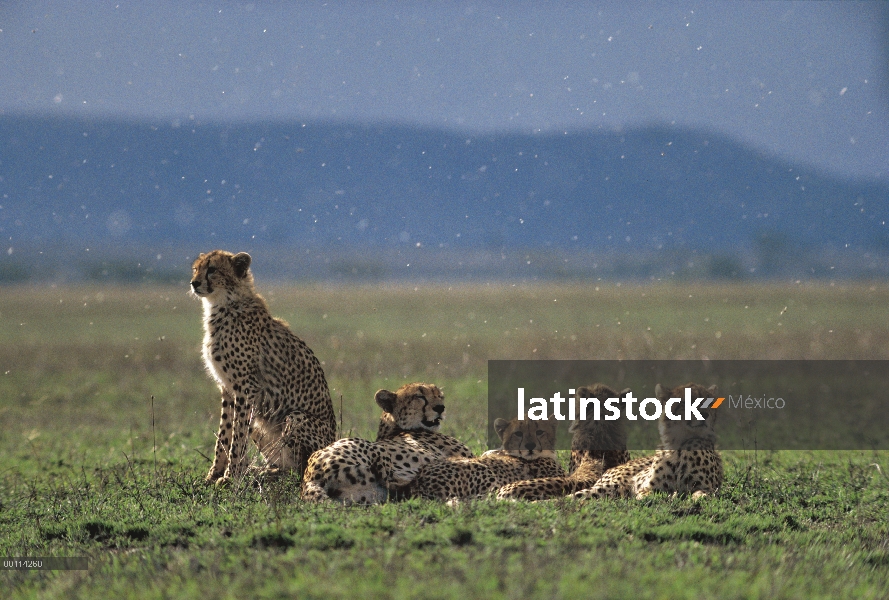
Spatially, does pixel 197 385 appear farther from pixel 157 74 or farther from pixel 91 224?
pixel 157 74

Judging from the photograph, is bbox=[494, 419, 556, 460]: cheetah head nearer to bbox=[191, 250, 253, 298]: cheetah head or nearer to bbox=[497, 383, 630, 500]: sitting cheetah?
bbox=[497, 383, 630, 500]: sitting cheetah

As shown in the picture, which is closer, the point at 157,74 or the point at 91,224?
the point at 91,224

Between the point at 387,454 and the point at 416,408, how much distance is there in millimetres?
707

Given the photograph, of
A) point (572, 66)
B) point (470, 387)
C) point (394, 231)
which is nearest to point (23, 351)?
point (470, 387)

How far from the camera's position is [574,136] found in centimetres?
13875

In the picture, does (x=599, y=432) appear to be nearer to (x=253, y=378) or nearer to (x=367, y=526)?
(x=253, y=378)

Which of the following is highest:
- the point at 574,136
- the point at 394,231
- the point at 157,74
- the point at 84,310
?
the point at 157,74

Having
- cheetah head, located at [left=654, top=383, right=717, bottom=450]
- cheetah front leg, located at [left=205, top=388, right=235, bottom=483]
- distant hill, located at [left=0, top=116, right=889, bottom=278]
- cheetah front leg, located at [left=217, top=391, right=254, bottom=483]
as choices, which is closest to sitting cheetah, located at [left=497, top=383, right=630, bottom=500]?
cheetah head, located at [left=654, top=383, right=717, bottom=450]

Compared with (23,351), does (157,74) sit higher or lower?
higher

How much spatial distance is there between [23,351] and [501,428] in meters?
17.1

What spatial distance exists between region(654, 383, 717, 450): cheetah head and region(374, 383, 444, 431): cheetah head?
1.41m

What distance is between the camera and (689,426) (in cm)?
631

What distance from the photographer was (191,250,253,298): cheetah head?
23.6 ft

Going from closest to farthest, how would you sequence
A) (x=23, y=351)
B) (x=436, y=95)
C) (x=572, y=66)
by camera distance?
(x=23, y=351)
(x=572, y=66)
(x=436, y=95)
